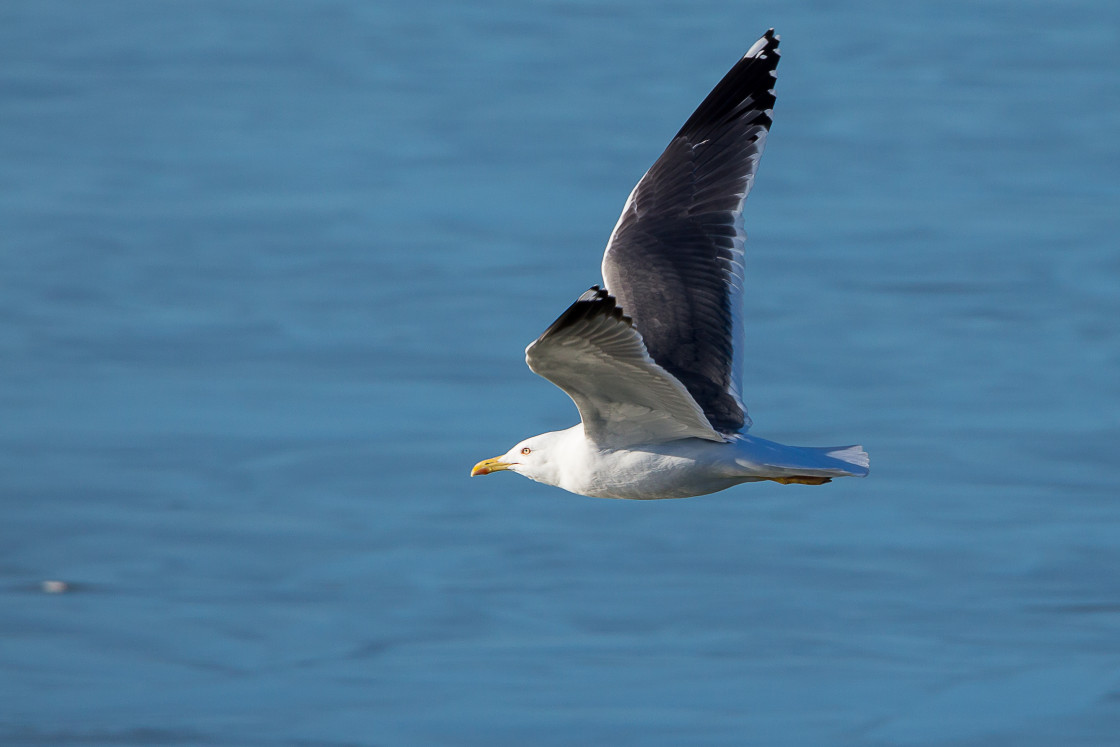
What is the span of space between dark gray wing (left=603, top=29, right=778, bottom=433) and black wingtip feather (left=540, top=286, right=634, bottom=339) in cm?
196

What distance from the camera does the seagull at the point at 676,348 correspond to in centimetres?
801

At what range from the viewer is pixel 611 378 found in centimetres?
820

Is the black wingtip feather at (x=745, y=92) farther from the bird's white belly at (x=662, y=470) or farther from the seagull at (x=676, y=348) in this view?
the bird's white belly at (x=662, y=470)

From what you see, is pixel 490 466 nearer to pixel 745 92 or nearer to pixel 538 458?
pixel 538 458

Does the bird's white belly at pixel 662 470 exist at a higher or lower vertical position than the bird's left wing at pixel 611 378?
lower

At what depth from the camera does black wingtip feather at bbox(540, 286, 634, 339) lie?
7.21 m

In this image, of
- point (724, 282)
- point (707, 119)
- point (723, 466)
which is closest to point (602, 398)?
point (723, 466)

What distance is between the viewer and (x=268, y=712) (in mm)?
20203

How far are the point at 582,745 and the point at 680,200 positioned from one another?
9.35m

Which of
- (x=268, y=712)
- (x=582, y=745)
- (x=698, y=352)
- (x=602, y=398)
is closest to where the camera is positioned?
(x=602, y=398)

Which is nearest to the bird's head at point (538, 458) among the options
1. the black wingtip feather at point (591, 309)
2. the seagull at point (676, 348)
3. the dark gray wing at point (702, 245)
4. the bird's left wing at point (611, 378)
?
the seagull at point (676, 348)

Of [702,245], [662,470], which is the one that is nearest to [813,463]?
[662,470]

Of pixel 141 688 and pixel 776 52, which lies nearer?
pixel 776 52

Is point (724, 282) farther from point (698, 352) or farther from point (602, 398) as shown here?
point (602, 398)
